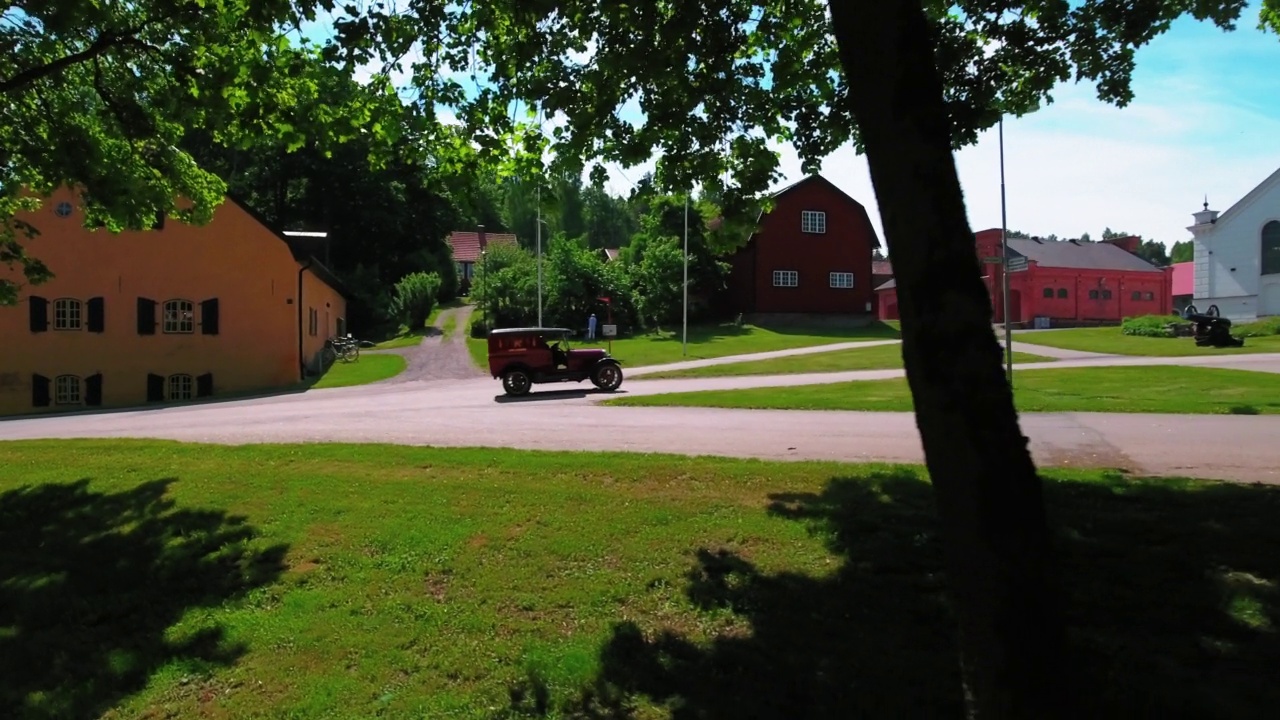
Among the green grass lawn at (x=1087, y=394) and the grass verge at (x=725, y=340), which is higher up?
the grass verge at (x=725, y=340)

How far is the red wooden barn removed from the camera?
1912 inches

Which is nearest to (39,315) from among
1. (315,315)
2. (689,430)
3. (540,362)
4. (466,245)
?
(315,315)

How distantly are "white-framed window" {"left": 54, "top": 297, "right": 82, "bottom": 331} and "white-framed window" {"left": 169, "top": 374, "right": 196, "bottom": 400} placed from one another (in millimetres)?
3350

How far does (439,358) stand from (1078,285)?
150 feet

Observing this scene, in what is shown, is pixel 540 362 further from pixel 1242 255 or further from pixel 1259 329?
pixel 1242 255

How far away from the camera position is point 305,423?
1520cm

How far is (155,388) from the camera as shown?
28.7 metres

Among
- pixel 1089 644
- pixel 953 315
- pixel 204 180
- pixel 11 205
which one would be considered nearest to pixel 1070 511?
pixel 1089 644

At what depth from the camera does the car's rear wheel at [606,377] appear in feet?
71.8

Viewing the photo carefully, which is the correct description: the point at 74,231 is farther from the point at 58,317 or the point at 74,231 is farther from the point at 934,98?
the point at 934,98

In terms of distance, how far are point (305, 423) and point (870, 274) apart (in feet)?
136

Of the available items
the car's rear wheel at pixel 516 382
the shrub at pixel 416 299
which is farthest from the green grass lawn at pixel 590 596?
the shrub at pixel 416 299

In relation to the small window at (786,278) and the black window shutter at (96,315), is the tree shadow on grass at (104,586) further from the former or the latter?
the small window at (786,278)

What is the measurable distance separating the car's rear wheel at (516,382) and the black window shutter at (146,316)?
1525cm
